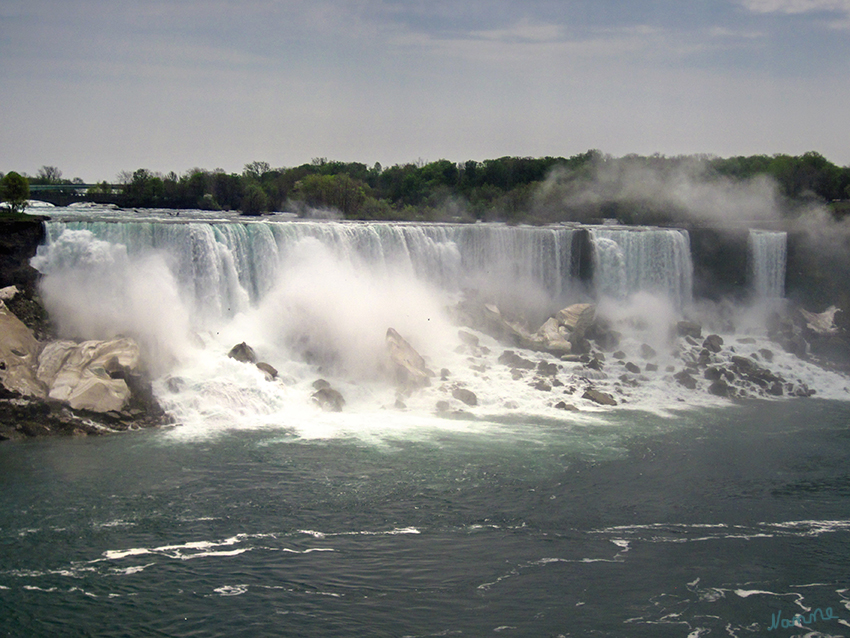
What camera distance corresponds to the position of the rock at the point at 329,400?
845 inches

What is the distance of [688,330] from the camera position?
30.9m

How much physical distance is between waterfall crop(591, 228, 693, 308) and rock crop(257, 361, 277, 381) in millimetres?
15898

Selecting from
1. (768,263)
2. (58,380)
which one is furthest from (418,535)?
(768,263)

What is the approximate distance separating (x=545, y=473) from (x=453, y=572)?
488 cm

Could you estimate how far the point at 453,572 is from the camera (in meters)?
12.1

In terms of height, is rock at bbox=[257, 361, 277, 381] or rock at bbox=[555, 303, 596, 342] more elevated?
rock at bbox=[555, 303, 596, 342]

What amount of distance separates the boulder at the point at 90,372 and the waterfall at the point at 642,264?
19730 millimetres

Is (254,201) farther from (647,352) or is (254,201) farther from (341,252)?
(647,352)

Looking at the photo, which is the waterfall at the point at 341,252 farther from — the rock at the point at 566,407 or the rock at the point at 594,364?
the rock at the point at 566,407

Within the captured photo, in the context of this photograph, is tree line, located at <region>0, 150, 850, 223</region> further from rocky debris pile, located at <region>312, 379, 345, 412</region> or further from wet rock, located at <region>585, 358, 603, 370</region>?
rocky debris pile, located at <region>312, 379, 345, 412</region>

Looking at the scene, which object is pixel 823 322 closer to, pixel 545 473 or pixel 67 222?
pixel 545 473

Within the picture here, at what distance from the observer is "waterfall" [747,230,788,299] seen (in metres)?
35.1

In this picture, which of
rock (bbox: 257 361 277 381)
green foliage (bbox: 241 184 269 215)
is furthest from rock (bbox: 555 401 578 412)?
green foliage (bbox: 241 184 269 215)

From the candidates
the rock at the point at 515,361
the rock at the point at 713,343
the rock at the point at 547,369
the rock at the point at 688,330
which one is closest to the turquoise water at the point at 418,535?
the rock at the point at 547,369
